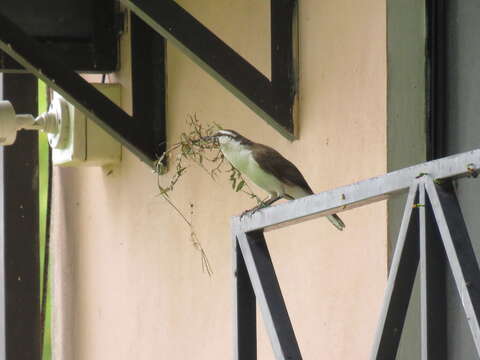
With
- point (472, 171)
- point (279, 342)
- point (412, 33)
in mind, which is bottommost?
point (279, 342)

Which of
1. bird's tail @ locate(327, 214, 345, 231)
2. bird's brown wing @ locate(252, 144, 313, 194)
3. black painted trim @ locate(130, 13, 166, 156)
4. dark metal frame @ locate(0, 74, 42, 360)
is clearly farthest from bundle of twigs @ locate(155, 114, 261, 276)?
dark metal frame @ locate(0, 74, 42, 360)

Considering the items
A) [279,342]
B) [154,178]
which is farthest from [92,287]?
[279,342]

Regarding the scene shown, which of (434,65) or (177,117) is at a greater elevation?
(177,117)

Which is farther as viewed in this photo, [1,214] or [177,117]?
[1,214]

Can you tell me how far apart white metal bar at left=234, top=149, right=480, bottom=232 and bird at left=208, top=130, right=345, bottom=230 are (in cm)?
126

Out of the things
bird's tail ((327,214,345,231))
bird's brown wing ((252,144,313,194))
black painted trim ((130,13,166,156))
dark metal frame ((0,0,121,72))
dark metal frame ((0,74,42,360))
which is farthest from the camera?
dark metal frame ((0,74,42,360))

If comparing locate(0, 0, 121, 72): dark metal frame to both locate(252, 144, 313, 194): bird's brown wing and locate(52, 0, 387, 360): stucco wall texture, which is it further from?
locate(252, 144, 313, 194): bird's brown wing

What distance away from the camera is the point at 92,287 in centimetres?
705

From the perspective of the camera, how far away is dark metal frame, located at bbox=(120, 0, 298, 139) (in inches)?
151

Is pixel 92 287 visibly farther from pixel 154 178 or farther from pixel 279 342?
pixel 279 342

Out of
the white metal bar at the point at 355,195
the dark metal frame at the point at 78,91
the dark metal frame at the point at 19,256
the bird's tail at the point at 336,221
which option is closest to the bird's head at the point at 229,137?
the bird's tail at the point at 336,221

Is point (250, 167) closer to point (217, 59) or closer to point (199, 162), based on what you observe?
point (217, 59)

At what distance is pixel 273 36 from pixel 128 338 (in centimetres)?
269

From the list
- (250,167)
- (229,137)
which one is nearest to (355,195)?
(250,167)
